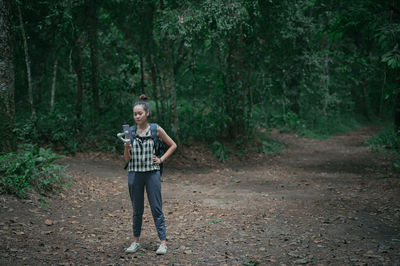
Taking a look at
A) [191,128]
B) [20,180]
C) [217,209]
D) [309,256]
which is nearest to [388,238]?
[309,256]

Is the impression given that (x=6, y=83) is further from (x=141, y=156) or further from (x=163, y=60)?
(x=163, y=60)

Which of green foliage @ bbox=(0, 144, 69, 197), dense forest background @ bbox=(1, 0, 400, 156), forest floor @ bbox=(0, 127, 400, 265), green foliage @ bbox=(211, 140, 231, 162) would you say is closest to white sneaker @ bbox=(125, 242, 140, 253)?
forest floor @ bbox=(0, 127, 400, 265)

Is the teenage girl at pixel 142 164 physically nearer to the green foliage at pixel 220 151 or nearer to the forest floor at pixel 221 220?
the forest floor at pixel 221 220

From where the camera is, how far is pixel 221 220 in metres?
6.48

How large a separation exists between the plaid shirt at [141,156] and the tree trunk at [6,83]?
4.40 metres

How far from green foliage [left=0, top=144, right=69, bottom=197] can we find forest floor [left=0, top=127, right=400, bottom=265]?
10.0 inches

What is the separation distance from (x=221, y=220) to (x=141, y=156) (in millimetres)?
2672

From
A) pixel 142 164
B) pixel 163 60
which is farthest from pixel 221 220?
pixel 163 60

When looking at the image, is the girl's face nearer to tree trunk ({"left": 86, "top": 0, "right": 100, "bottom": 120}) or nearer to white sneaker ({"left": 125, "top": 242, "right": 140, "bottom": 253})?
white sneaker ({"left": 125, "top": 242, "right": 140, "bottom": 253})

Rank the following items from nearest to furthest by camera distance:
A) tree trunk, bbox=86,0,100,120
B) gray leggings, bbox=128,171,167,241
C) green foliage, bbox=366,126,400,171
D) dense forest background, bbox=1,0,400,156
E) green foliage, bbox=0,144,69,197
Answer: gray leggings, bbox=128,171,167,241 → green foliage, bbox=0,144,69,197 → dense forest background, bbox=1,0,400,156 → tree trunk, bbox=86,0,100,120 → green foliage, bbox=366,126,400,171

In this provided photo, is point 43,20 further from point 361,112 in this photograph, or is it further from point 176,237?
point 361,112

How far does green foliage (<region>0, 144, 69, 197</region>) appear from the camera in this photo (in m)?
6.36

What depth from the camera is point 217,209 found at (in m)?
7.27

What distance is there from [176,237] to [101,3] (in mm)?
11015
